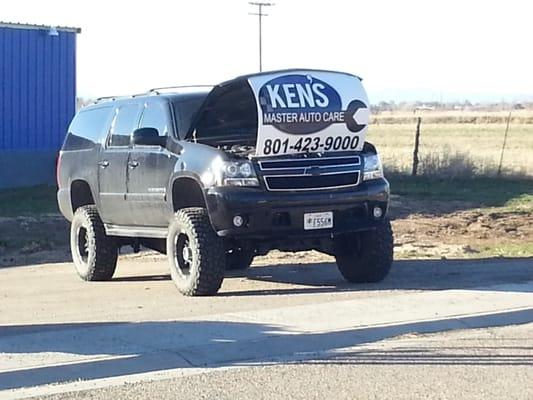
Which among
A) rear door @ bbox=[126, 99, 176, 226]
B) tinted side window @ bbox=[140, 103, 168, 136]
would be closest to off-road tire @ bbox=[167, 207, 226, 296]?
rear door @ bbox=[126, 99, 176, 226]

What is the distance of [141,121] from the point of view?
42.3 feet

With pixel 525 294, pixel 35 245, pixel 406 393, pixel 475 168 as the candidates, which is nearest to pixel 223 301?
pixel 525 294

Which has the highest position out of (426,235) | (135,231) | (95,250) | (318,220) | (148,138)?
(148,138)

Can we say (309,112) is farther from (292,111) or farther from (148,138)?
(148,138)

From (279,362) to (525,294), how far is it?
3.82 m

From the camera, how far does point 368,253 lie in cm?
1225

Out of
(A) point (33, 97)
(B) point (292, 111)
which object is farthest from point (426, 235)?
(A) point (33, 97)

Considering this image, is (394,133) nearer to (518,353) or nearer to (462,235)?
(462,235)

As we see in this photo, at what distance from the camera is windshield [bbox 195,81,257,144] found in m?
12.2

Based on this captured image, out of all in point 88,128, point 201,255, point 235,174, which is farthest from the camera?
point 88,128

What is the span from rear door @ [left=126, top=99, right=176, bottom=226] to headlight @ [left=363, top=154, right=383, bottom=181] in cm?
197

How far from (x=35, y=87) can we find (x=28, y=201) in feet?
19.4

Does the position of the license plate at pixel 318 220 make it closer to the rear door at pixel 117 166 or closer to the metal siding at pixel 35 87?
the rear door at pixel 117 166

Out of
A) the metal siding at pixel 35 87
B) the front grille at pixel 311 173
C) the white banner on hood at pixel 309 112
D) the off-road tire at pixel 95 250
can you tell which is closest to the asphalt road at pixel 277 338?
the off-road tire at pixel 95 250
